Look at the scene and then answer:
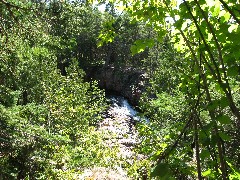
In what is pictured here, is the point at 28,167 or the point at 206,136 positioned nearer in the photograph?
the point at 206,136

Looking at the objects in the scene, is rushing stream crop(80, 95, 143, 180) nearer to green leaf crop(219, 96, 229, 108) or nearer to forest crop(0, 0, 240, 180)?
forest crop(0, 0, 240, 180)

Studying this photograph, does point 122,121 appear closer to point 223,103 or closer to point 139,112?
point 139,112

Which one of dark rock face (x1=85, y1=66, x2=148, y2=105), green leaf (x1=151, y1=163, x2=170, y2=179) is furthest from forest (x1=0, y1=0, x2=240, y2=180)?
dark rock face (x1=85, y1=66, x2=148, y2=105)

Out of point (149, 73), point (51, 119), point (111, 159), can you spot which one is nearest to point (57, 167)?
point (111, 159)

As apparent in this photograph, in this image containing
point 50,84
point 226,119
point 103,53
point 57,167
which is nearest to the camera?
point 226,119

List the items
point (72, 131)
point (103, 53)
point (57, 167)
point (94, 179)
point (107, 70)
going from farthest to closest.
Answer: point (103, 53) → point (107, 70) → point (72, 131) → point (57, 167) → point (94, 179)

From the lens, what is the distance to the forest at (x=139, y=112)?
177 cm

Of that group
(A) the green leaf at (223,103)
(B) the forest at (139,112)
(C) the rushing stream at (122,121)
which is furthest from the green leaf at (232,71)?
(C) the rushing stream at (122,121)

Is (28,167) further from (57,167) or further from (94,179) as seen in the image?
(94,179)

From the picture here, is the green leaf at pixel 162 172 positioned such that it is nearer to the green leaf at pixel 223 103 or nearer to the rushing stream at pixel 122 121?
the green leaf at pixel 223 103

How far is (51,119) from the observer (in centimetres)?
1447

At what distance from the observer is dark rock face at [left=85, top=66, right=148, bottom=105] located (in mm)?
36719

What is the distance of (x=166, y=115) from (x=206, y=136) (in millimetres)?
15567

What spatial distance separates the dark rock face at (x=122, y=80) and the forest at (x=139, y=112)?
13.9m
